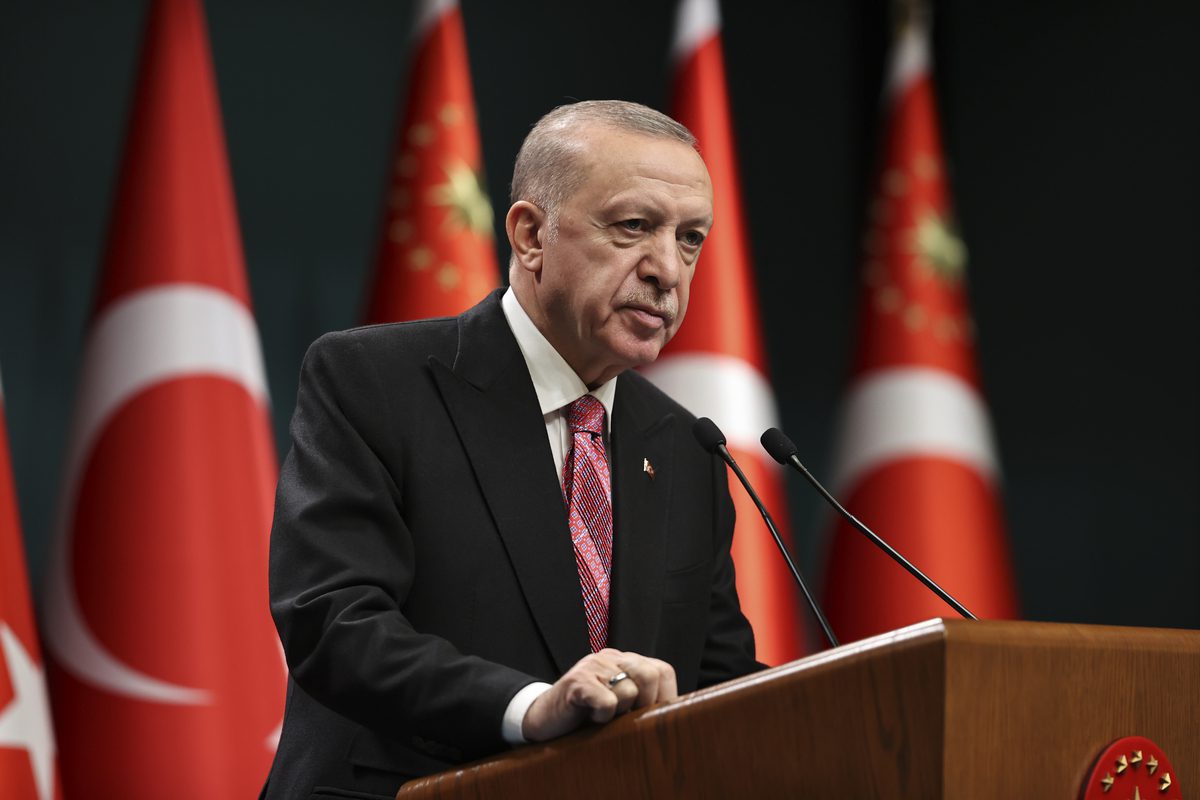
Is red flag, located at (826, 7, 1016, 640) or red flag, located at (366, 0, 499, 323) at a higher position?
red flag, located at (366, 0, 499, 323)

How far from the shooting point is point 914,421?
3.99m

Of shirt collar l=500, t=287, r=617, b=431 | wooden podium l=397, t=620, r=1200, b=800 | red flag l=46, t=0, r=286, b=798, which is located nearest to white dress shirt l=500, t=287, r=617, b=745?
shirt collar l=500, t=287, r=617, b=431

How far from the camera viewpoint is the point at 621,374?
200cm

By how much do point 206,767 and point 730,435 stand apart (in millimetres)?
1581

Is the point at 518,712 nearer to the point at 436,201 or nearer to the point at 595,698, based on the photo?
the point at 595,698

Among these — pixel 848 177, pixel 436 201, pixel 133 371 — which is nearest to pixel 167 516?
pixel 133 371

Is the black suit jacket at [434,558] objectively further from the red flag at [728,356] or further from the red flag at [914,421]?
the red flag at [914,421]

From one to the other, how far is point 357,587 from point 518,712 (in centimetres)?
25

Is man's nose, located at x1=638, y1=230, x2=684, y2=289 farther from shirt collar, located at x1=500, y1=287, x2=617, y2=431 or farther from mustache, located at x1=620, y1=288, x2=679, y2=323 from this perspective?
shirt collar, located at x1=500, y1=287, x2=617, y2=431

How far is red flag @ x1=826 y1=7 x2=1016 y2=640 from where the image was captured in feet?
12.8

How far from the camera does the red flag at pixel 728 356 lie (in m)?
3.62

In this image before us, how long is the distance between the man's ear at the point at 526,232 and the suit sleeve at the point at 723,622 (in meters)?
0.43

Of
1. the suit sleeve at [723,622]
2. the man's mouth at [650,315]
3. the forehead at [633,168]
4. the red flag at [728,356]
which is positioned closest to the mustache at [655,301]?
the man's mouth at [650,315]

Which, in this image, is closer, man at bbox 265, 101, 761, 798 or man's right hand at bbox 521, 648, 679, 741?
man's right hand at bbox 521, 648, 679, 741
